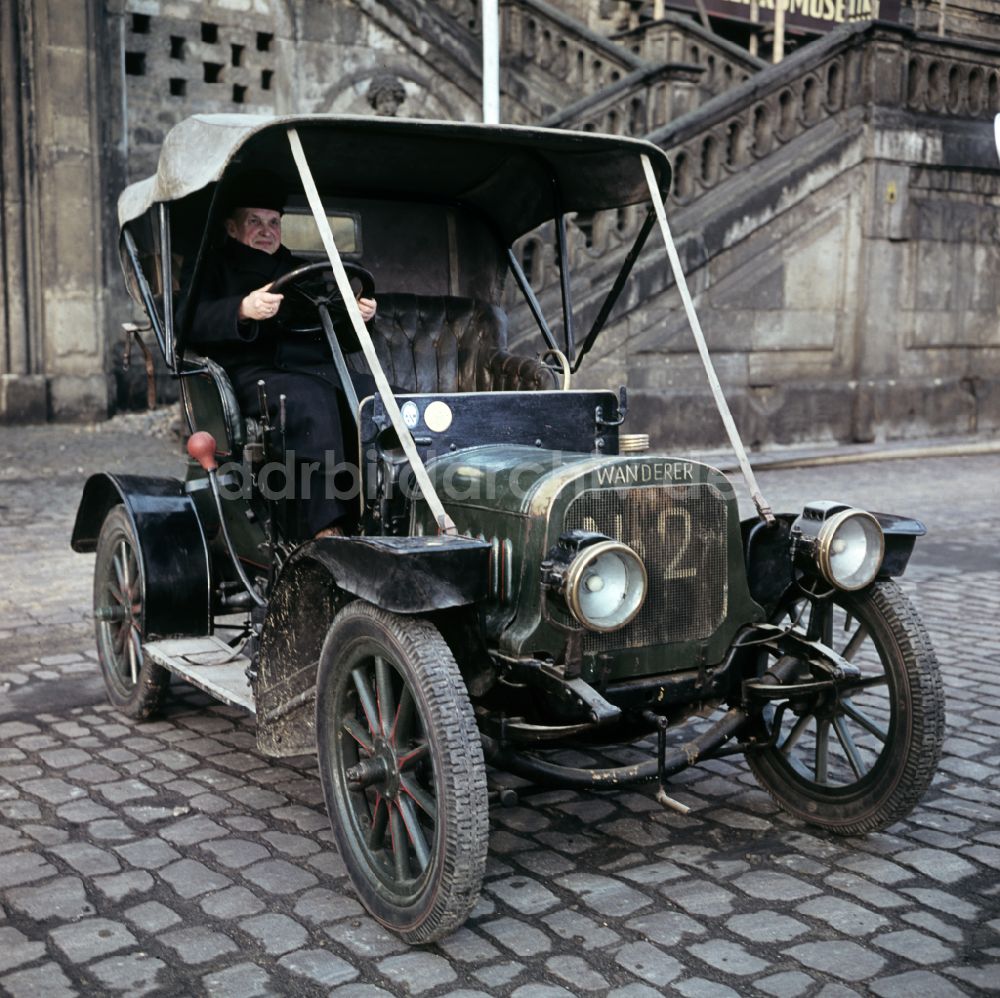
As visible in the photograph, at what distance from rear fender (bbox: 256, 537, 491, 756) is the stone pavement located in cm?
38

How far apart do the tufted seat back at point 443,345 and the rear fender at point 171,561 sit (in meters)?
0.91

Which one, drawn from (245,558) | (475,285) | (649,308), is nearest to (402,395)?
(245,558)

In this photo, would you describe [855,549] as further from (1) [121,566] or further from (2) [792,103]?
(2) [792,103]

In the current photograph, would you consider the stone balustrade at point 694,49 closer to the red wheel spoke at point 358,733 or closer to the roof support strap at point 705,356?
the roof support strap at point 705,356

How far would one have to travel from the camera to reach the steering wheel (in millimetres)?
4273

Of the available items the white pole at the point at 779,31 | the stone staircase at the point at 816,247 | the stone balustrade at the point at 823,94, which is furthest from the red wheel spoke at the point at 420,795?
the white pole at the point at 779,31

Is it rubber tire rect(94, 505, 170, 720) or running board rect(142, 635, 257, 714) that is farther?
rubber tire rect(94, 505, 170, 720)

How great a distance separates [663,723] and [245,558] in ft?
6.57

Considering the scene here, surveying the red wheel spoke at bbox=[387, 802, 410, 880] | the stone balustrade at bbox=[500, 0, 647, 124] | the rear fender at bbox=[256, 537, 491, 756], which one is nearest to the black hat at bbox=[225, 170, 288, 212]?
the rear fender at bbox=[256, 537, 491, 756]

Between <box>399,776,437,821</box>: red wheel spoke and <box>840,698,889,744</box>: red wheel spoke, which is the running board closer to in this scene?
<box>399,776,437,821</box>: red wheel spoke

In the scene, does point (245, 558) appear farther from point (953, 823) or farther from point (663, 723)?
point (953, 823)

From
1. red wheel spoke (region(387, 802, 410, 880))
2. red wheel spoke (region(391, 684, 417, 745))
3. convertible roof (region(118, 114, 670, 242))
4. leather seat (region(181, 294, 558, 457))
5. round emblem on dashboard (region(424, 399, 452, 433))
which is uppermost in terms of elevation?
convertible roof (region(118, 114, 670, 242))

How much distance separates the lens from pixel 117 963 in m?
3.11

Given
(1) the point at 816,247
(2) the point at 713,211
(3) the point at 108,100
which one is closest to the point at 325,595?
(2) the point at 713,211
